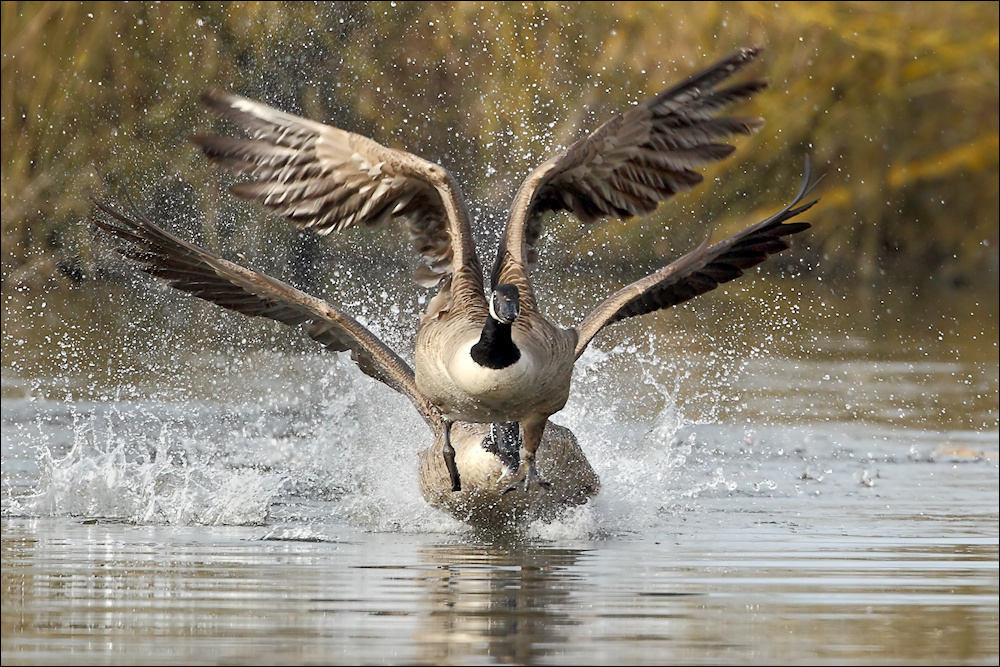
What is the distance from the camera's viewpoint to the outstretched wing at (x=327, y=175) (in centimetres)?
1000

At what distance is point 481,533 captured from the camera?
9.69 m

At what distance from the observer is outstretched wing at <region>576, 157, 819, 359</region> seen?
1055 centimetres

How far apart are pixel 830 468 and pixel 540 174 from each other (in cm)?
332

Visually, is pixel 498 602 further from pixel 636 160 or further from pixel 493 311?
pixel 636 160

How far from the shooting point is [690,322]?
69.9 feet

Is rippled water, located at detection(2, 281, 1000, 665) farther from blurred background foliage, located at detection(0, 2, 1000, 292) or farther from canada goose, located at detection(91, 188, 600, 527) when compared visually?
blurred background foliage, located at detection(0, 2, 1000, 292)

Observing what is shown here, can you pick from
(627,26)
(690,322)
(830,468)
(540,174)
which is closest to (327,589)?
(540,174)

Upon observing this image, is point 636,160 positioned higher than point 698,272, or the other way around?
point 636,160

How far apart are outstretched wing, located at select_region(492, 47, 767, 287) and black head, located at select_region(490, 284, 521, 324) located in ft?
3.13

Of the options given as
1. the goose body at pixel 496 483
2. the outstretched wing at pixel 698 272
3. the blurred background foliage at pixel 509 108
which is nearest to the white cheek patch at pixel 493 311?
the goose body at pixel 496 483

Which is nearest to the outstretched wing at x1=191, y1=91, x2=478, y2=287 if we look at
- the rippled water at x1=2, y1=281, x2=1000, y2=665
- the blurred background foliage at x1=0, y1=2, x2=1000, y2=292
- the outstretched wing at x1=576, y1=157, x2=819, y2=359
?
the outstretched wing at x1=576, y1=157, x2=819, y2=359

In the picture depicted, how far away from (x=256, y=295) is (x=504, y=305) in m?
2.46

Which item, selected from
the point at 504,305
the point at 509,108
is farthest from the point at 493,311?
the point at 509,108

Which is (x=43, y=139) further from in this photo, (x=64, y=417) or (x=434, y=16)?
(x=64, y=417)
